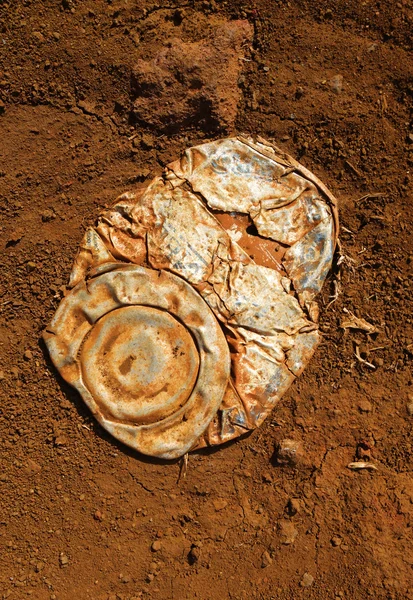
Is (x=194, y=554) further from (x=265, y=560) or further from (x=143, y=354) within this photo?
(x=143, y=354)

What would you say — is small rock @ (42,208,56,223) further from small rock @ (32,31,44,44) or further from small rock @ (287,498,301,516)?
small rock @ (287,498,301,516)

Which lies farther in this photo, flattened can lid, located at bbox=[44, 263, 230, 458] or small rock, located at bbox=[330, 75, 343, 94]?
small rock, located at bbox=[330, 75, 343, 94]

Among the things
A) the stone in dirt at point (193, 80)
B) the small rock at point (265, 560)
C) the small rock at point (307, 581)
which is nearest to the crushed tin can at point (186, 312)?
the stone in dirt at point (193, 80)

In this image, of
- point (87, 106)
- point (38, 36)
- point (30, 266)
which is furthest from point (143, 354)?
point (38, 36)

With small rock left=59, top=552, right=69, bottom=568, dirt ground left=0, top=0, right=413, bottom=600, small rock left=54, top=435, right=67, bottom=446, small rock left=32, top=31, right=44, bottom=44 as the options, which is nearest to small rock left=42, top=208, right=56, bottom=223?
dirt ground left=0, top=0, right=413, bottom=600

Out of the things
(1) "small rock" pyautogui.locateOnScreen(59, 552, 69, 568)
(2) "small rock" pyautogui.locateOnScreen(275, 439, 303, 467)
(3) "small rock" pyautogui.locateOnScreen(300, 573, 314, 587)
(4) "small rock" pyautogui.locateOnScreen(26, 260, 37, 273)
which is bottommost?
(1) "small rock" pyautogui.locateOnScreen(59, 552, 69, 568)

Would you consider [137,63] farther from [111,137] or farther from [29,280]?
[29,280]

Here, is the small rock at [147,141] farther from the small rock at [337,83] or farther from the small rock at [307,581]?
the small rock at [307,581]
